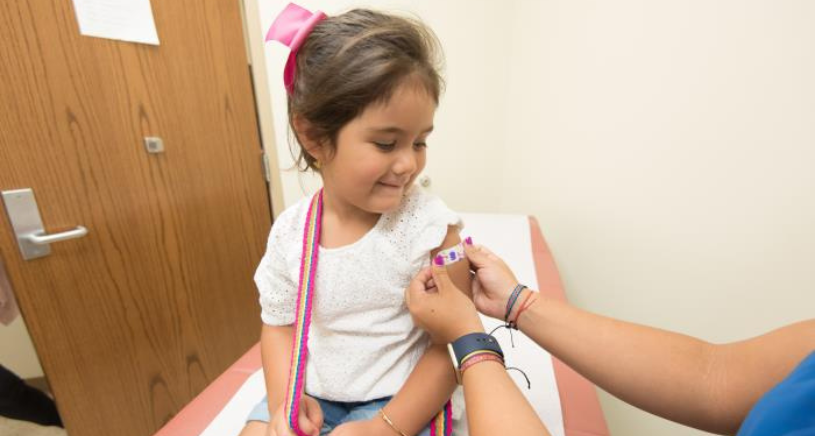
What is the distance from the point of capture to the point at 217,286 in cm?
153

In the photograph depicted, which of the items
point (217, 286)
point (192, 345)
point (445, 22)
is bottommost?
point (192, 345)

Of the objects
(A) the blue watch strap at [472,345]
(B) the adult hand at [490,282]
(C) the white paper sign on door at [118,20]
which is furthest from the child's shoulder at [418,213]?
(C) the white paper sign on door at [118,20]

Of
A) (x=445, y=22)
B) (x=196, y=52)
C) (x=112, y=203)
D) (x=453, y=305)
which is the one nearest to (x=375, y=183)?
(x=453, y=305)

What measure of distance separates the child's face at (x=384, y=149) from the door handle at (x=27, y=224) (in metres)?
0.91

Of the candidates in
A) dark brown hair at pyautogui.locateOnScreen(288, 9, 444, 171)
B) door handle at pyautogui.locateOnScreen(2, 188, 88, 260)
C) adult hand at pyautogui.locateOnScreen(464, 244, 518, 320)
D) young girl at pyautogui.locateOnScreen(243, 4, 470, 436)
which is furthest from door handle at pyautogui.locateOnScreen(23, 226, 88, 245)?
adult hand at pyautogui.locateOnScreen(464, 244, 518, 320)

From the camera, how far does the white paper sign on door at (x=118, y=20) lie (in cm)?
100

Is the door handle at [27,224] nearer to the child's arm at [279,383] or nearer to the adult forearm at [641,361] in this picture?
the child's arm at [279,383]

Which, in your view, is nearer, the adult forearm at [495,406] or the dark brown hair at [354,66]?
the adult forearm at [495,406]

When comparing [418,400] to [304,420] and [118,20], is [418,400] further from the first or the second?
[118,20]

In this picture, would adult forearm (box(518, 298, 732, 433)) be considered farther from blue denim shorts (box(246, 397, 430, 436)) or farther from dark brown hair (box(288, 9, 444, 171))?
dark brown hair (box(288, 9, 444, 171))

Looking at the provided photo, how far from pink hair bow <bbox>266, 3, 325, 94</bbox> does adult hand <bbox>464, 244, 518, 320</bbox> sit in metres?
0.48

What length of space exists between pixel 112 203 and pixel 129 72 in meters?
0.43

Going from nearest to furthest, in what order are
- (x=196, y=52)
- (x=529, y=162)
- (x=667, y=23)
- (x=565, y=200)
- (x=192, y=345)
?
(x=667, y=23), (x=196, y=52), (x=192, y=345), (x=565, y=200), (x=529, y=162)

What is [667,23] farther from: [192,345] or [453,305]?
[192,345]
